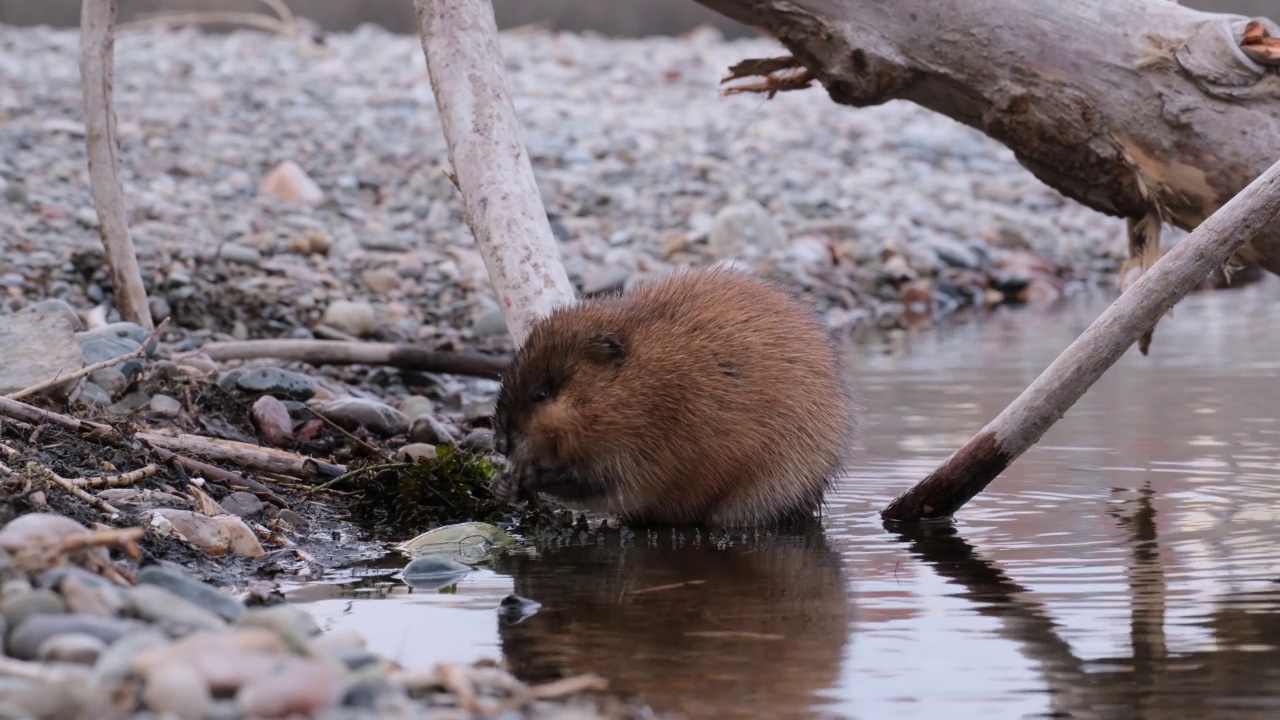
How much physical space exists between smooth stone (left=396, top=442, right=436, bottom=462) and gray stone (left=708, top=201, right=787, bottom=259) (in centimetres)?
Result: 615

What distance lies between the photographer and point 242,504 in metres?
5.11

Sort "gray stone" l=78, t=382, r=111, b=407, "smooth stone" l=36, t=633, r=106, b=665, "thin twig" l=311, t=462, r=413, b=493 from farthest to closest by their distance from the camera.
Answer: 1. "gray stone" l=78, t=382, r=111, b=407
2. "thin twig" l=311, t=462, r=413, b=493
3. "smooth stone" l=36, t=633, r=106, b=665

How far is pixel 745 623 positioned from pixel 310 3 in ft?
60.3

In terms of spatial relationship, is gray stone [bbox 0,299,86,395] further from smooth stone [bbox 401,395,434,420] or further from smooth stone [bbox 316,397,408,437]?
smooth stone [bbox 401,395,434,420]

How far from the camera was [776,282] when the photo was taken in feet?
19.5

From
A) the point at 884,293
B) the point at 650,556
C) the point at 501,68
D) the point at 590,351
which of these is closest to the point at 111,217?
the point at 501,68

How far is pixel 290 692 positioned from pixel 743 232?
379 inches

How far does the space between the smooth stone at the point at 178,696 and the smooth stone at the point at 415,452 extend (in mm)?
2852

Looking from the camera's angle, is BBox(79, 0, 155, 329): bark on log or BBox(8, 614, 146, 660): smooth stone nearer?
BBox(8, 614, 146, 660): smooth stone

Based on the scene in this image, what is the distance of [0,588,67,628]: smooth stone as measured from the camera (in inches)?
123

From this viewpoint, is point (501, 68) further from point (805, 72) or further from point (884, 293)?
point (884, 293)

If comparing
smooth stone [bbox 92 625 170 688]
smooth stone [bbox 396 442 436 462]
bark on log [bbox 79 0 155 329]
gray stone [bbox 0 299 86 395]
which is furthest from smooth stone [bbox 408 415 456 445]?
smooth stone [bbox 92 625 170 688]

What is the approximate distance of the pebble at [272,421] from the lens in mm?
6074

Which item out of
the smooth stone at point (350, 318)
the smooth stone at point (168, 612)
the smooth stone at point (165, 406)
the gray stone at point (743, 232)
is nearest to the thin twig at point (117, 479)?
the smooth stone at point (165, 406)
